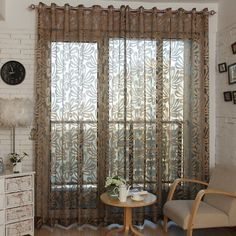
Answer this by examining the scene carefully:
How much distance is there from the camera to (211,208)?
351 centimetres

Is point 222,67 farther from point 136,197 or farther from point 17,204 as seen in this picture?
point 17,204

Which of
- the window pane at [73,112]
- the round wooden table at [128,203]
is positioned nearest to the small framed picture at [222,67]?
the window pane at [73,112]

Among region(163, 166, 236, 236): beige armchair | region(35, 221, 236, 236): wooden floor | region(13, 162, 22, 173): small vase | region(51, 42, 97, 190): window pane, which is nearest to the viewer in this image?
region(163, 166, 236, 236): beige armchair

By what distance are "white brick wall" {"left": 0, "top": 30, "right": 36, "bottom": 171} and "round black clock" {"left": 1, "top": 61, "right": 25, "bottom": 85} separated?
1.7 inches

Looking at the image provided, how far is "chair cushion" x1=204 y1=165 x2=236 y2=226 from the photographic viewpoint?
336 centimetres

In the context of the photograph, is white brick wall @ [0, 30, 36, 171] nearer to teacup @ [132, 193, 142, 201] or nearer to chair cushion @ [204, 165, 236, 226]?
teacup @ [132, 193, 142, 201]

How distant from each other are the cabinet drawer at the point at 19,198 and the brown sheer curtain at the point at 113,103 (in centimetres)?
40

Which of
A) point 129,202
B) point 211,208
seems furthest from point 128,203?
point 211,208

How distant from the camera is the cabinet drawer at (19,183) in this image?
3473 millimetres

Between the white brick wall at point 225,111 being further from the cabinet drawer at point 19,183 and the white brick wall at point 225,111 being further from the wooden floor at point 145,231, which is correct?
the cabinet drawer at point 19,183

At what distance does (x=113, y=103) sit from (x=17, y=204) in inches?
60.7

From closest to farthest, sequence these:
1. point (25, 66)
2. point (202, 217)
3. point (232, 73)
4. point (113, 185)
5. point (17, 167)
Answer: point (202, 217), point (113, 185), point (17, 167), point (232, 73), point (25, 66)

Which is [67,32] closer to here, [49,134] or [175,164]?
[49,134]

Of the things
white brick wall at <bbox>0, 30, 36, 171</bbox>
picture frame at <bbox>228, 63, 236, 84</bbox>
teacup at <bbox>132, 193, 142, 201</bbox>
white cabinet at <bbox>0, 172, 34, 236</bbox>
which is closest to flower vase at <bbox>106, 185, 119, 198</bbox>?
teacup at <bbox>132, 193, 142, 201</bbox>
